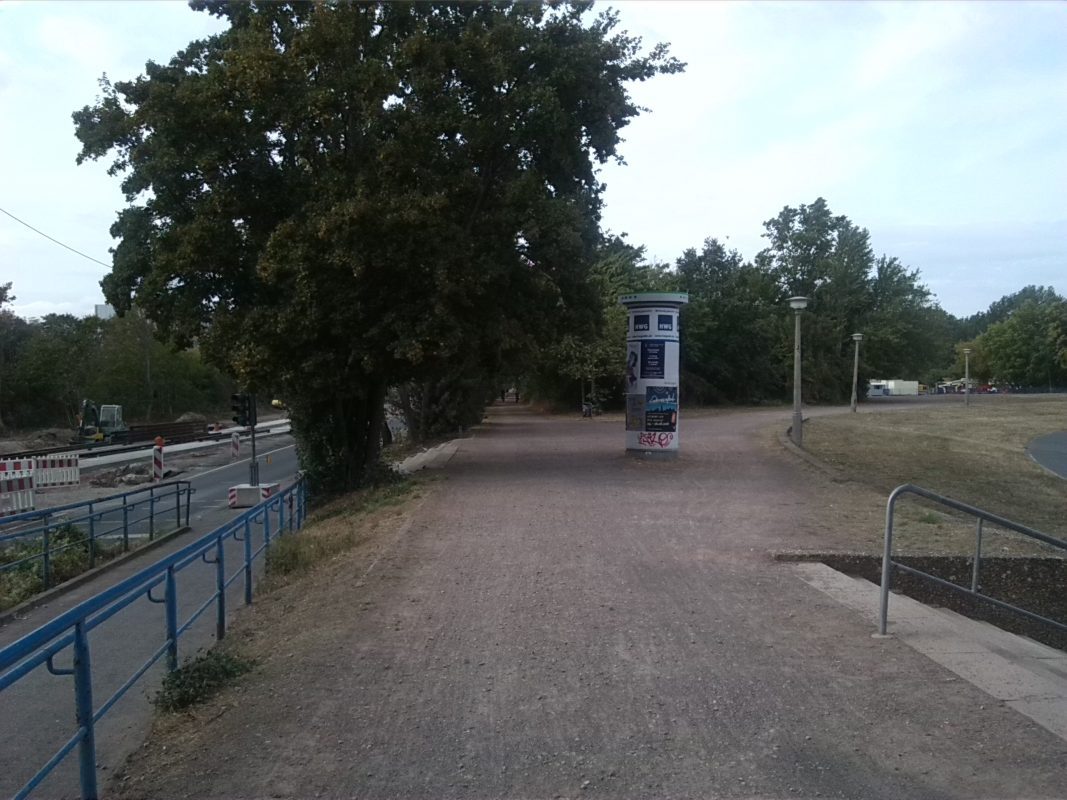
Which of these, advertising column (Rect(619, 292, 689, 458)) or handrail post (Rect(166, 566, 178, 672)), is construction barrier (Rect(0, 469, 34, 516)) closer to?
advertising column (Rect(619, 292, 689, 458))

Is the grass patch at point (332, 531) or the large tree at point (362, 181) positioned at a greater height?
the large tree at point (362, 181)

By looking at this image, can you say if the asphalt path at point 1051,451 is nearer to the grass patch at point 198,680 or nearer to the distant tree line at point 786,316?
the distant tree line at point 786,316

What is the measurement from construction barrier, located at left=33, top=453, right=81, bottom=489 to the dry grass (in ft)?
56.1

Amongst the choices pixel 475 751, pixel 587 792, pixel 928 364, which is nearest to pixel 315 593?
pixel 475 751

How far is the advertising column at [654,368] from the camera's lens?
62.2ft

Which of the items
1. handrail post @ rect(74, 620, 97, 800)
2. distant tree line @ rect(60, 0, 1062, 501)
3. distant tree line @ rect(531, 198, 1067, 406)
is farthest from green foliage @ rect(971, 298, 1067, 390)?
handrail post @ rect(74, 620, 97, 800)

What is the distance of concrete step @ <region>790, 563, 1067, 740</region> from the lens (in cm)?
514

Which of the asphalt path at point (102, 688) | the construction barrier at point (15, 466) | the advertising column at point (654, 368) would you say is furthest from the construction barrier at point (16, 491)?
the advertising column at point (654, 368)

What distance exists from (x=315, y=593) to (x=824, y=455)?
1850cm

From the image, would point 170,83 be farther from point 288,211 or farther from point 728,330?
point 728,330

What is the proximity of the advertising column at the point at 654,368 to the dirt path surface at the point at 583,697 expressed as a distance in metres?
9.41

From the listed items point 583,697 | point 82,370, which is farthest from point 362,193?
point 82,370

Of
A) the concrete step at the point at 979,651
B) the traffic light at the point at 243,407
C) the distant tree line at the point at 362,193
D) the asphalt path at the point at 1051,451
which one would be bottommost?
the asphalt path at the point at 1051,451

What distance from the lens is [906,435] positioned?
33.9m
